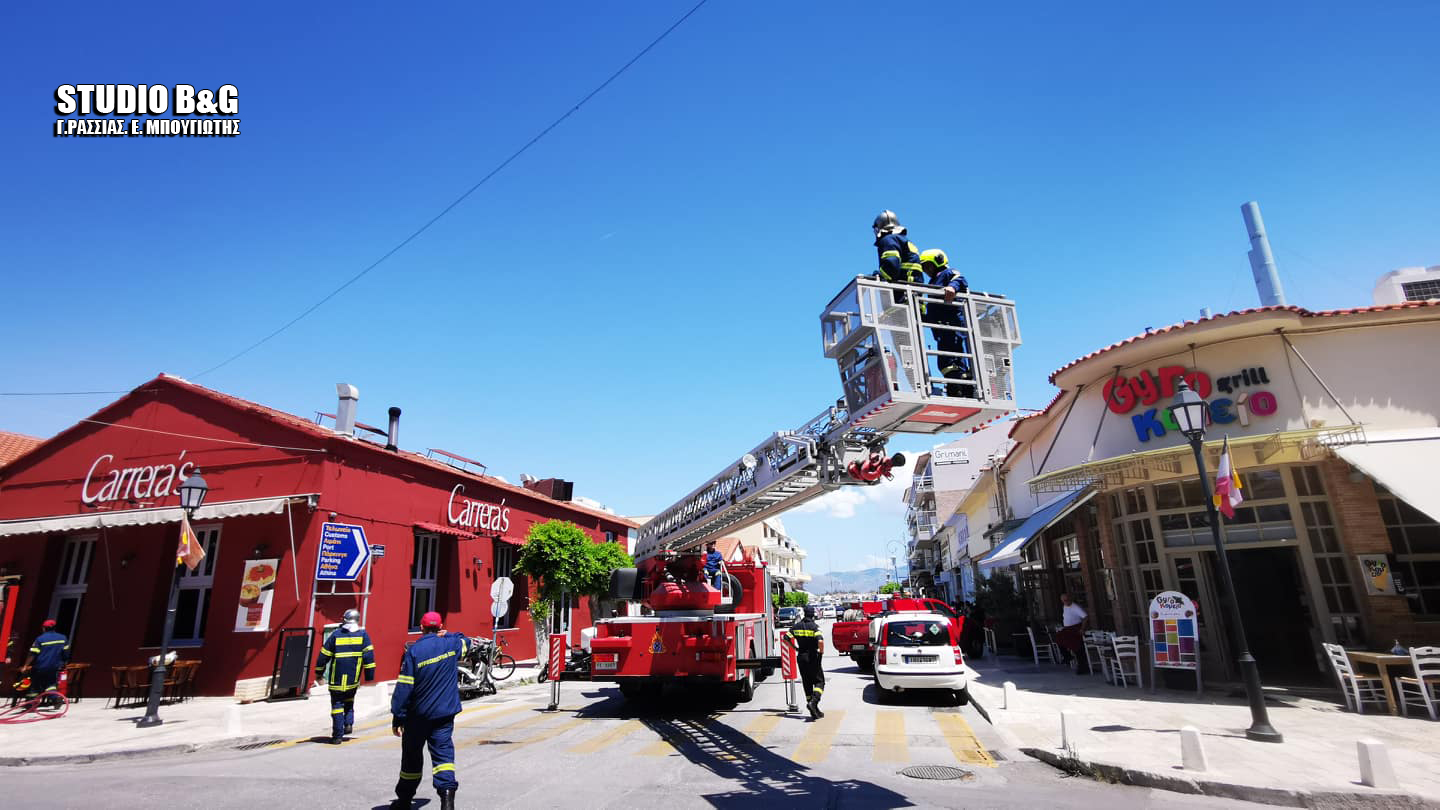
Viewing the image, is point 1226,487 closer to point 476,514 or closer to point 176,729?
point 176,729

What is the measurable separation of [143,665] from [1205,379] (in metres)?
22.3

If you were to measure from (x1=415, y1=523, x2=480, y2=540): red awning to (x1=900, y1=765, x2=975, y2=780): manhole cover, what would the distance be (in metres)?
14.4

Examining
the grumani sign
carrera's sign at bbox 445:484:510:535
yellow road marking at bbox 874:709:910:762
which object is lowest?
yellow road marking at bbox 874:709:910:762

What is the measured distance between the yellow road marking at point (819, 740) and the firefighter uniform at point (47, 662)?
14644 mm

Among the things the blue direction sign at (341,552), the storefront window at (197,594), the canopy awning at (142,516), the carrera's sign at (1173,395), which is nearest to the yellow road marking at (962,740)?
the carrera's sign at (1173,395)

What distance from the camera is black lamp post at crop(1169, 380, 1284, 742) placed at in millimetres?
8234

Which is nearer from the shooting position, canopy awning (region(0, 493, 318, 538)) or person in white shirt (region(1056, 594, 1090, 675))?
canopy awning (region(0, 493, 318, 538))

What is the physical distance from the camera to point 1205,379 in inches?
485

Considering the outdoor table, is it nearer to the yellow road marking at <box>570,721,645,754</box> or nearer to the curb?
the yellow road marking at <box>570,721,645,754</box>

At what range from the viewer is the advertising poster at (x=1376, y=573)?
429 inches

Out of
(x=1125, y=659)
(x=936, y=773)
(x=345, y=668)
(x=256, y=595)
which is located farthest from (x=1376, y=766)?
(x=256, y=595)

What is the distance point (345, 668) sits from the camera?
9.74m

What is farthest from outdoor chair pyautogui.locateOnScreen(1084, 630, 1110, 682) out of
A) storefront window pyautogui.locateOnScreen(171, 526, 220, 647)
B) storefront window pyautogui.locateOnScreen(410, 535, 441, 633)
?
storefront window pyautogui.locateOnScreen(171, 526, 220, 647)

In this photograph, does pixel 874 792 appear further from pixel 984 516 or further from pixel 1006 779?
pixel 984 516
